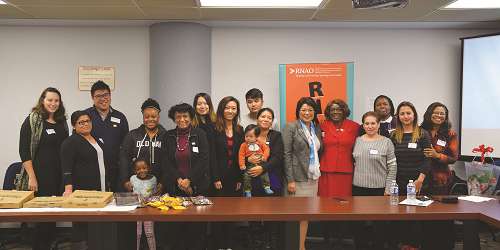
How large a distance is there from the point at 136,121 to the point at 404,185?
3550mm

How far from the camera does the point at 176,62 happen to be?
4.34m

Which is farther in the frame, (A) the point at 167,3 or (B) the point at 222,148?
(A) the point at 167,3

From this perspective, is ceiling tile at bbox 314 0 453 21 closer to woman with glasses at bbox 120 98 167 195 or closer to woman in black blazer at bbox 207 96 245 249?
woman in black blazer at bbox 207 96 245 249

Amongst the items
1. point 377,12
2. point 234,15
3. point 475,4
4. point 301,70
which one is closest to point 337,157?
point 301,70

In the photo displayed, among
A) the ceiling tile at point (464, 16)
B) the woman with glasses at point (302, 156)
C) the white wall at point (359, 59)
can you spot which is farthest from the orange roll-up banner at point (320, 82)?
the ceiling tile at point (464, 16)

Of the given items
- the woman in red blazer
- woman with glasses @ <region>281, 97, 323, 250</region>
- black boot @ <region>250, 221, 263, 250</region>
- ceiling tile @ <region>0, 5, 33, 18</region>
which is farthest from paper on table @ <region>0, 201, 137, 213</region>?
ceiling tile @ <region>0, 5, 33, 18</region>

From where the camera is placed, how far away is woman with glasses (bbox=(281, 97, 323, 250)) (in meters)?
3.25

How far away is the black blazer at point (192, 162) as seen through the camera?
2910mm

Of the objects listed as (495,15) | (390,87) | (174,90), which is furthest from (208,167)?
(495,15)

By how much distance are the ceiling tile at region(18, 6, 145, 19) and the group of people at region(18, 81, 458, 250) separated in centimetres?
109

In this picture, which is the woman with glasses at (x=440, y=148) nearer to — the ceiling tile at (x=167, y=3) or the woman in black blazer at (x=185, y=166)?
the woman in black blazer at (x=185, y=166)

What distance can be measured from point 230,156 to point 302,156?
2.39 feet

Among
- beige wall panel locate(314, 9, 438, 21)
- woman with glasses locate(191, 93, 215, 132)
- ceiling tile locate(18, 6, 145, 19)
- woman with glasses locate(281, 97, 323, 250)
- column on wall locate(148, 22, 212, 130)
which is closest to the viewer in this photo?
woman with glasses locate(281, 97, 323, 250)

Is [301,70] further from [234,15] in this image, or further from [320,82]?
[234,15]
